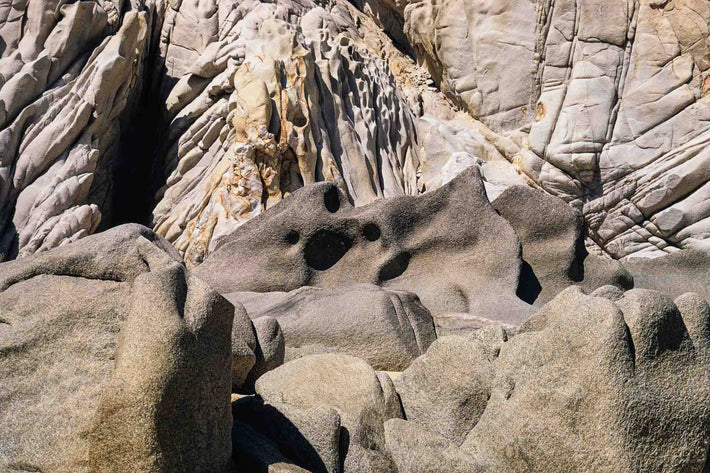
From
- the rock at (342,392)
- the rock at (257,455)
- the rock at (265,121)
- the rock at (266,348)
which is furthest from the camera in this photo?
the rock at (265,121)

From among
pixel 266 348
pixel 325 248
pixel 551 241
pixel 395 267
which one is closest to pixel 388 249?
pixel 395 267

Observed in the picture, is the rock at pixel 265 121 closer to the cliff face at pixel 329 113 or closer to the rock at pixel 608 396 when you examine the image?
the cliff face at pixel 329 113

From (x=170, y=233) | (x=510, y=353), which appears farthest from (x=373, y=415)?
(x=170, y=233)

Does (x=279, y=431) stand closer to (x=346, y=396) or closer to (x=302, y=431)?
(x=302, y=431)

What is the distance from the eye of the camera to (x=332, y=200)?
564 centimetres

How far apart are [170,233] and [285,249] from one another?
21.6ft

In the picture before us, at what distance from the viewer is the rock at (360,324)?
4.22 meters

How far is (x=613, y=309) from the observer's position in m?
2.80

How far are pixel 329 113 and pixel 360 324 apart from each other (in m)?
8.68

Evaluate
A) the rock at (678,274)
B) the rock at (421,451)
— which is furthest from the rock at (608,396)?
the rock at (678,274)

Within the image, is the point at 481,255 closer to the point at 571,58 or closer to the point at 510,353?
the point at 510,353

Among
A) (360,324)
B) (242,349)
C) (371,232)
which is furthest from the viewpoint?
(371,232)

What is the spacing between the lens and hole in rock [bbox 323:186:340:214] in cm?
558

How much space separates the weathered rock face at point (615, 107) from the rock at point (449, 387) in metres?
10.2
